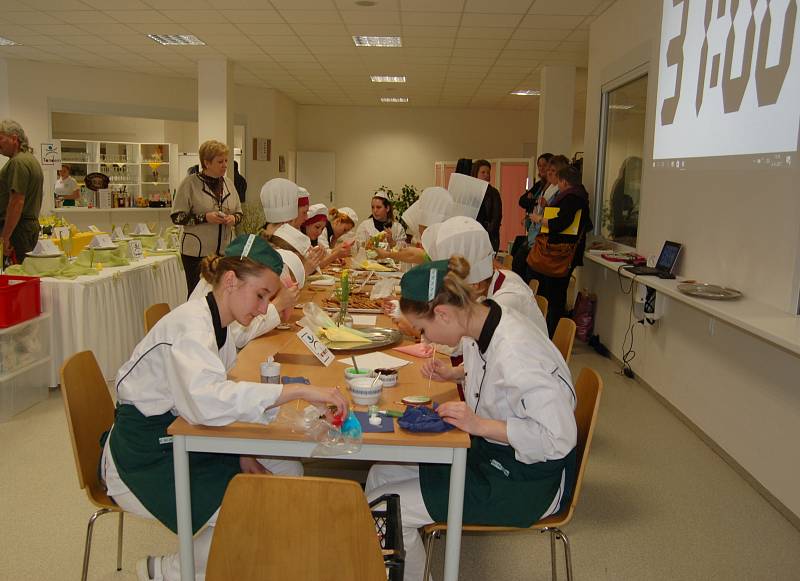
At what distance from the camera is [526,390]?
1.90 m

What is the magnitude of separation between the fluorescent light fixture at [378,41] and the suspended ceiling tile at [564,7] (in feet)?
6.67

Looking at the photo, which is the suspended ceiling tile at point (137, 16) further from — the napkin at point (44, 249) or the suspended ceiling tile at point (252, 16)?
the napkin at point (44, 249)

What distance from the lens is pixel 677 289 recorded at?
4113mm

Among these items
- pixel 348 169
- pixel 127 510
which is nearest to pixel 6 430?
pixel 127 510

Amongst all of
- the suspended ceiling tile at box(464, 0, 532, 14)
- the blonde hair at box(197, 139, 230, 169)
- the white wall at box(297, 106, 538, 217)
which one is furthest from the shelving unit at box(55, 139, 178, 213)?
the suspended ceiling tile at box(464, 0, 532, 14)

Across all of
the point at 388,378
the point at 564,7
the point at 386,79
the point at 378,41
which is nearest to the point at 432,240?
the point at 388,378

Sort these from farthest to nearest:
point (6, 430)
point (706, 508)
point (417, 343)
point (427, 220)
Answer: point (427, 220), point (6, 430), point (706, 508), point (417, 343)

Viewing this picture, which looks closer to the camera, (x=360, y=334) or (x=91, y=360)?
(x=91, y=360)

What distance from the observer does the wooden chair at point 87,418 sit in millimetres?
2107

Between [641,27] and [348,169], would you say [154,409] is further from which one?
[348,169]

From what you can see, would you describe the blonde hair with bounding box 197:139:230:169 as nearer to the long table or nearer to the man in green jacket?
the man in green jacket

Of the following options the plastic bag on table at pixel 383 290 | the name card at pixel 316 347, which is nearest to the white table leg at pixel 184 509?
the name card at pixel 316 347

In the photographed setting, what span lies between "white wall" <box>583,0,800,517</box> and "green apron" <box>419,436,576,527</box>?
171cm

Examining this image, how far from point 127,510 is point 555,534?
53.3 inches
